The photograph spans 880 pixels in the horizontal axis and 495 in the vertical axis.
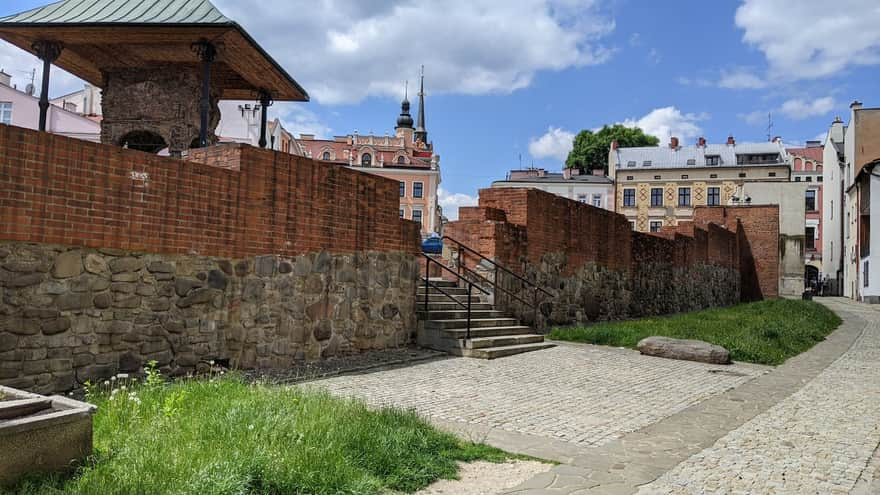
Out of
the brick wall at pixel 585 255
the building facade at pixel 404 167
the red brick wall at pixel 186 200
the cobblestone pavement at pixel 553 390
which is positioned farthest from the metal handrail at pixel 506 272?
the building facade at pixel 404 167

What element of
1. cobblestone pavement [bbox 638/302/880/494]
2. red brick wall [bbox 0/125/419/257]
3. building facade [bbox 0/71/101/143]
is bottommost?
cobblestone pavement [bbox 638/302/880/494]

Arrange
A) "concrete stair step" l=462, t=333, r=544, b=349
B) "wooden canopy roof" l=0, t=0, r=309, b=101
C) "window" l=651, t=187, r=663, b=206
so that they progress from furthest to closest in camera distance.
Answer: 1. "window" l=651, t=187, r=663, b=206
2. "concrete stair step" l=462, t=333, r=544, b=349
3. "wooden canopy roof" l=0, t=0, r=309, b=101

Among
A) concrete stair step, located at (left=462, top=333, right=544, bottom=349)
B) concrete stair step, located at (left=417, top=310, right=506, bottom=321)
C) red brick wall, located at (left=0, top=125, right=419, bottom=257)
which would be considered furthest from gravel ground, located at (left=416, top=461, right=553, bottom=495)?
concrete stair step, located at (left=417, top=310, right=506, bottom=321)

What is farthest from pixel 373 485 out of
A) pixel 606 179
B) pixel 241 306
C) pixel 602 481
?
pixel 606 179

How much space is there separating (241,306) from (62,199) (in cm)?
250

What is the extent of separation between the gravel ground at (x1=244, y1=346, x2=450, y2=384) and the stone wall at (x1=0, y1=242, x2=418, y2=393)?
6.9 inches

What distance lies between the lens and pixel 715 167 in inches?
2445

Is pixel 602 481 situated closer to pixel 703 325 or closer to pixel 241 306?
pixel 241 306

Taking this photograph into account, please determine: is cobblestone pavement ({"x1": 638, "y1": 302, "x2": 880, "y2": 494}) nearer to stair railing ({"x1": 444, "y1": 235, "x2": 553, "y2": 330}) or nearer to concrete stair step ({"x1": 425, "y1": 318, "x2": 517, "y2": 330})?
concrete stair step ({"x1": 425, "y1": 318, "x2": 517, "y2": 330})

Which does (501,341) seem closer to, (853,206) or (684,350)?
(684,350)

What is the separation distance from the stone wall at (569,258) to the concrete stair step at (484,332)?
3.54 ft

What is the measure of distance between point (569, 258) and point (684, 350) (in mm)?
5242

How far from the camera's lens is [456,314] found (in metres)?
11.9

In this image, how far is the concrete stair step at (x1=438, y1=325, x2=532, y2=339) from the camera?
1099 centimetres
